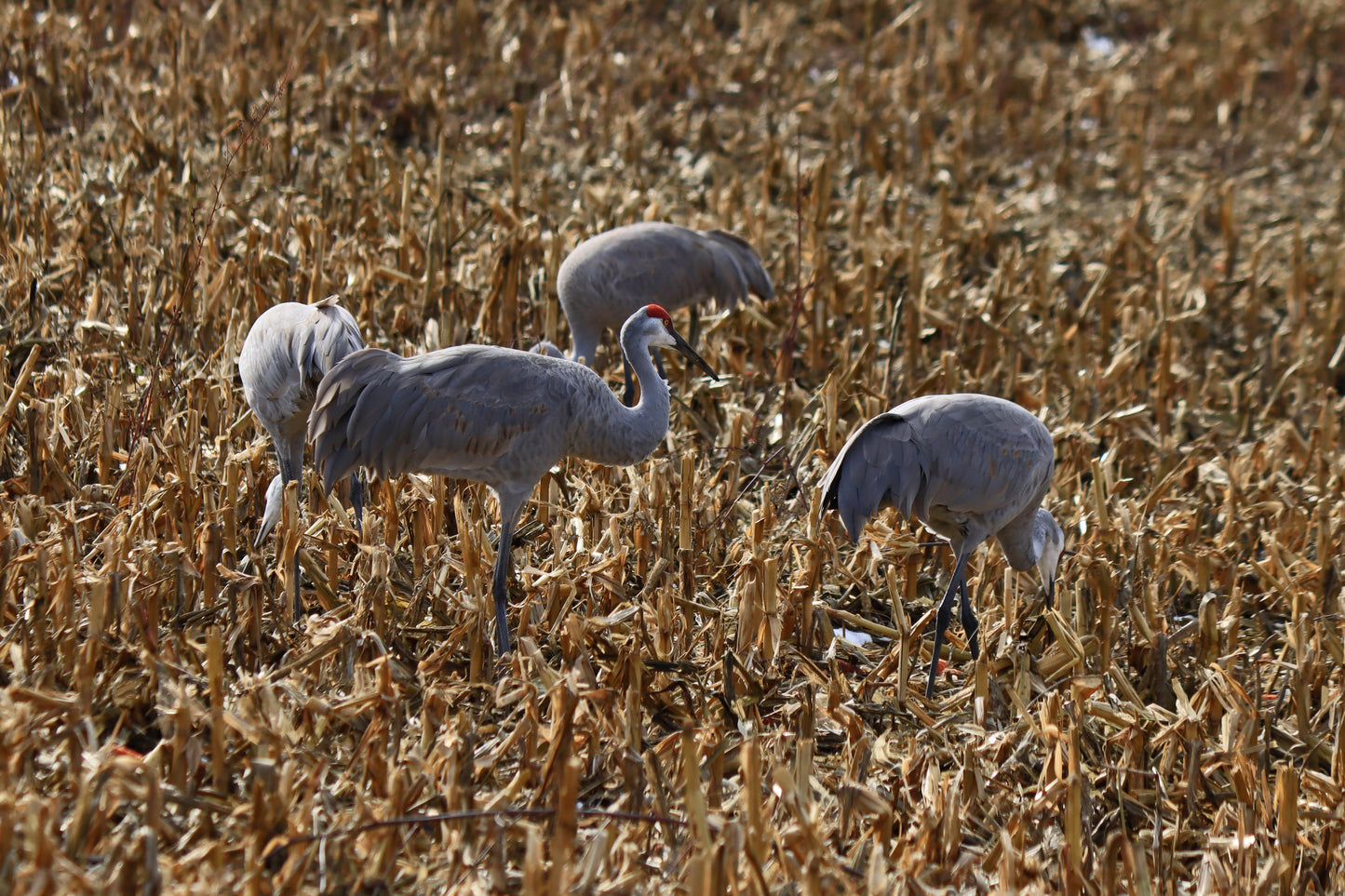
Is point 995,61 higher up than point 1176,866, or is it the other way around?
point 995,61

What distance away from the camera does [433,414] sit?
3547 millimetres

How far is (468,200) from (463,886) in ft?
15.5

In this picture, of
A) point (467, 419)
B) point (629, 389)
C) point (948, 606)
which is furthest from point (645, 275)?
point (948, 606)

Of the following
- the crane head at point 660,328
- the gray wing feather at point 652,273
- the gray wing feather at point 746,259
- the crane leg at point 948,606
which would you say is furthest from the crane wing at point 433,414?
the gray wing feather at point 746,259

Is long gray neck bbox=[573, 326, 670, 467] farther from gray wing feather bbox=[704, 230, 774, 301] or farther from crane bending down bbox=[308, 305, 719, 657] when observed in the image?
gray wing feather bbox=[704, 230, 774, 301]

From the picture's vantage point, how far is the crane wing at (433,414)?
3545 millimetres

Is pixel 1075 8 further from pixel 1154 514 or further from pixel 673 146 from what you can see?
pixel 1154 514

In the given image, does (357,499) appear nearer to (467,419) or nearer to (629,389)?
(467,419)

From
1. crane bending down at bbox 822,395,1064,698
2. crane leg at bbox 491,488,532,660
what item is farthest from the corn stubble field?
crane bending down at bbox 822,395,1064,698

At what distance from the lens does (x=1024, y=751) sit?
3303mm

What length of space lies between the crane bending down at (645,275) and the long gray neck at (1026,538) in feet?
5.38

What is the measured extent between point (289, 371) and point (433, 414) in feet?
1.75

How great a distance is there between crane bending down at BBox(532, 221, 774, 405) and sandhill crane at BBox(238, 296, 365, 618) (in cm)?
135

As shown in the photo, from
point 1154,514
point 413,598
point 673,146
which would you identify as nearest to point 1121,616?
point 1154,514
